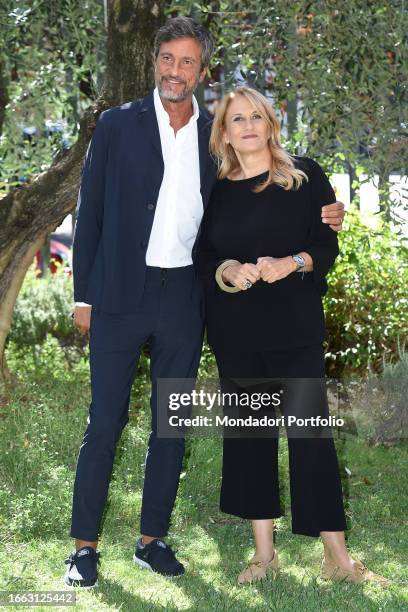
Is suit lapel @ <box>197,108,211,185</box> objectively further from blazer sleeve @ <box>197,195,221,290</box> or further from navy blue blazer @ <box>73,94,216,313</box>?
blazer sleeve @ <box>197,195,221,290</box>

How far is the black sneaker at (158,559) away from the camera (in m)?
4.61

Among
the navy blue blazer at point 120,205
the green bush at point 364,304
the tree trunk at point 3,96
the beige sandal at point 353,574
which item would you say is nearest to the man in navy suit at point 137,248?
the navy blue blazer at point 120,205

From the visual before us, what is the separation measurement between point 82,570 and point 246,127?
206 cm

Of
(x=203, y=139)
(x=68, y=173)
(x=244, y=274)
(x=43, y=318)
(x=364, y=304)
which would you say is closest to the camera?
(x=244, y=274)

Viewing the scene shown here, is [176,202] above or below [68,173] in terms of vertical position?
below

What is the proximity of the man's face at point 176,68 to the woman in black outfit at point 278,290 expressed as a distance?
0.68 ft

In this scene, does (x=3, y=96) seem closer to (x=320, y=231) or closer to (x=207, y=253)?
(x=207, y=253)

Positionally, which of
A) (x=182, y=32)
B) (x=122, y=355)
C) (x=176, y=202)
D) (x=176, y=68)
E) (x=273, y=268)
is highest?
(x=182, y=32)

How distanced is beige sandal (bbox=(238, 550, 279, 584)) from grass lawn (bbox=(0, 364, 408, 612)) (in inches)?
2.2

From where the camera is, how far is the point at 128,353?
4473mm

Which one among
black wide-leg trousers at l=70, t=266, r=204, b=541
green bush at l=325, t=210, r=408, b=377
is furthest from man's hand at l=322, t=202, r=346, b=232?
green bush at l=325, t=210, r=408, b=377

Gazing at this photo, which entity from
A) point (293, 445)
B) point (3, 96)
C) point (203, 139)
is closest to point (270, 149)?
point (203, 139)

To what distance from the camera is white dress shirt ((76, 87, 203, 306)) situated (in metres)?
4.46

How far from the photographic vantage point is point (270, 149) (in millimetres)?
4410
